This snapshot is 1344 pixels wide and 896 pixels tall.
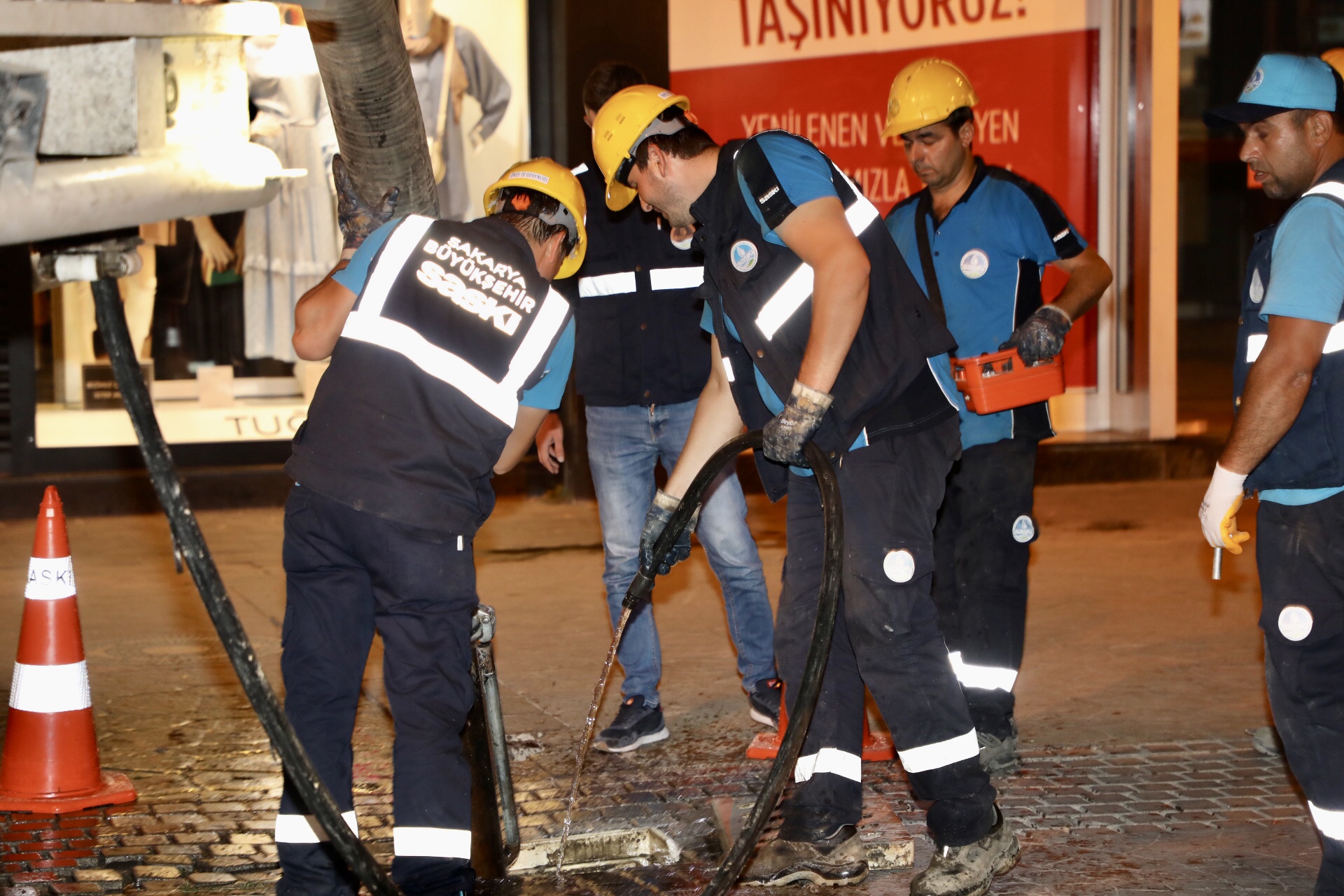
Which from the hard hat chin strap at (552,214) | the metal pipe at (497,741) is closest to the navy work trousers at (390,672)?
the metal pipe at (497,741)

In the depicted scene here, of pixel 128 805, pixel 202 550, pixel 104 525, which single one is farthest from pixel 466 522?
pixel 104 525

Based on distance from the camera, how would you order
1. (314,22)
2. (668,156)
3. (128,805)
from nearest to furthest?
1. (314,22)
2. (668,156)
3. (128,805)

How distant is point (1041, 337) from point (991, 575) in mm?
738

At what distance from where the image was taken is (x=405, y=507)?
299cm

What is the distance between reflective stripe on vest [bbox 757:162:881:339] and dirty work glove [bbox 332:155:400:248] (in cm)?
91

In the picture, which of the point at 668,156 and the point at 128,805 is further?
the point at 128,805

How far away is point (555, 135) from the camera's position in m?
8.64

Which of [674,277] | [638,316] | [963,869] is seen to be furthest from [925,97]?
[963,869]

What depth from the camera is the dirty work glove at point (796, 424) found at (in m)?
3.21

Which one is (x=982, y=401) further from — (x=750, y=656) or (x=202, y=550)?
(x=202, y=550)

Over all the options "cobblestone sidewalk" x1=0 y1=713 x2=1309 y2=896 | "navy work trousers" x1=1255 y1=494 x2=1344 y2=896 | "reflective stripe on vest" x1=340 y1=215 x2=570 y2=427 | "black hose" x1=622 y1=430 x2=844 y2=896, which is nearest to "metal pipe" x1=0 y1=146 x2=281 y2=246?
"reflective stripe on vest" x1=340 y1=215 x2=570 y2=427

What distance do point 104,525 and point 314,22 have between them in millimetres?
6074

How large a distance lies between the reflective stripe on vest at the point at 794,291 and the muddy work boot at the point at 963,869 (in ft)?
4.32

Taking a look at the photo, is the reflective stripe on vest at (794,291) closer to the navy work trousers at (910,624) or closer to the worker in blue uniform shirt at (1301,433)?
the navy work trousers at (910,624)
